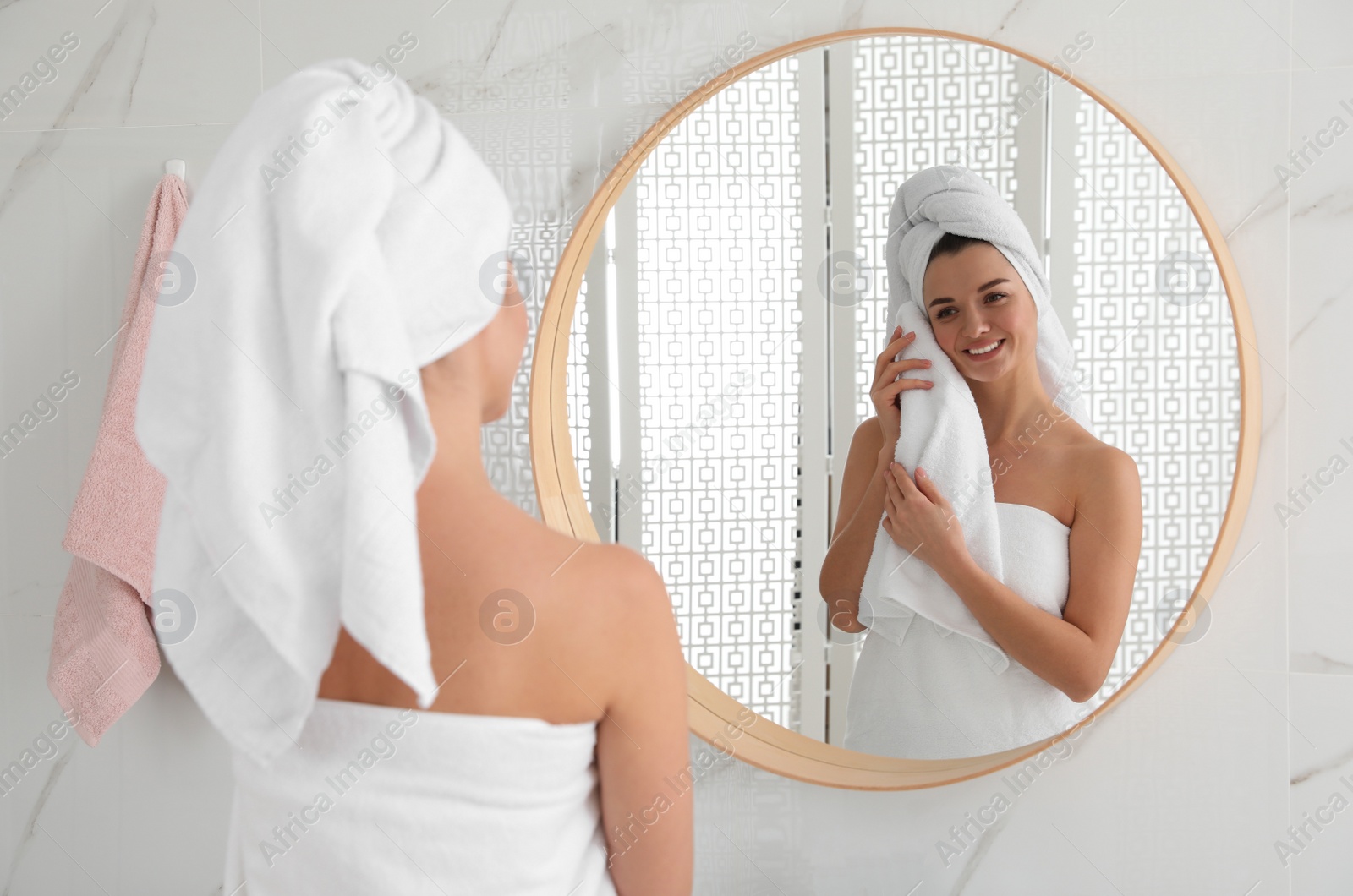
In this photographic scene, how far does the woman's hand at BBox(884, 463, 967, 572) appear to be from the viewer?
849 millimetres

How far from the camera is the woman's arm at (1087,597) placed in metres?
0.83

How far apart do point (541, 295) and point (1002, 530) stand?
0.48 meters

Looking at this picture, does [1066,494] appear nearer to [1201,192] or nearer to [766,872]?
[1201,192]

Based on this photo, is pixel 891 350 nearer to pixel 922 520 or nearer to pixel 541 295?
pixel 922 520

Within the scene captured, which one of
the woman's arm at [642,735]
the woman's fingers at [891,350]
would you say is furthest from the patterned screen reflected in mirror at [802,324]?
the woman's arm at [642,735]

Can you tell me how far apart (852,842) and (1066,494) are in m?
0.38

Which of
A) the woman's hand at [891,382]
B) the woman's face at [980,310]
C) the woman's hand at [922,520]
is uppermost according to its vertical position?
the woman's face at [980,310]

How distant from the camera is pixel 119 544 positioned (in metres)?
0.87

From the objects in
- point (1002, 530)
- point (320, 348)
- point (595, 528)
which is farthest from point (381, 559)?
point (1002, 530)

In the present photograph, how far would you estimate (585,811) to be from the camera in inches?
22.5

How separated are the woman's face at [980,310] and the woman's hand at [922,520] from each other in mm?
114

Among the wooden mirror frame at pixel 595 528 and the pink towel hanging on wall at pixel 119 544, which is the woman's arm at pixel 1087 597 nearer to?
the wooden mirror frame at pixel 595 528

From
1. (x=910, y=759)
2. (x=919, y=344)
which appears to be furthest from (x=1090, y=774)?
(x=919, y=344)

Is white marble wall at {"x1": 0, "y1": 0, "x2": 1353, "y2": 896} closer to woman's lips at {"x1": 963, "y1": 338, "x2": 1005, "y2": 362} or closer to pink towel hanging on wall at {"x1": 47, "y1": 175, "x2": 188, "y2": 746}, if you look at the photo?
pink towel hanging on wall at {"x1": 47, "y1": 175, "x2": 188, "y2": 746}
